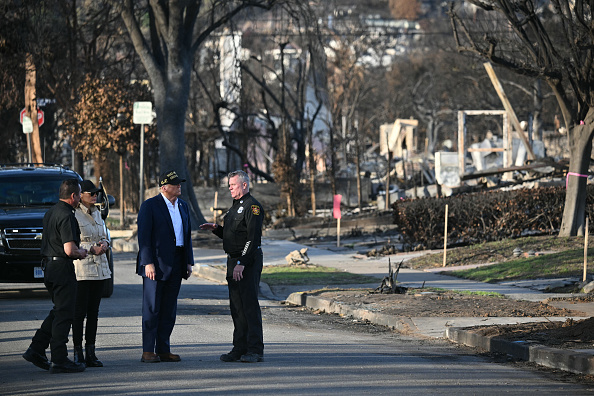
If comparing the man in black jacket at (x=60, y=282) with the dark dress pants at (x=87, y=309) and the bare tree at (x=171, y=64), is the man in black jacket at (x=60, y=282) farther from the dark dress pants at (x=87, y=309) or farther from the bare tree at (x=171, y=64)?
the bare tree at (x=171, y=64)

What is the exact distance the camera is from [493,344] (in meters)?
9.93

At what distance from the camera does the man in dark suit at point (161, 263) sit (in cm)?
898

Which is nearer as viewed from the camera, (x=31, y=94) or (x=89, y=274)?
(x=89, y=274)

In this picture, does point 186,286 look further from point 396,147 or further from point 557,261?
point 396,147

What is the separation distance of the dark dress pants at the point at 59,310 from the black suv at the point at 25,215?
430 cm

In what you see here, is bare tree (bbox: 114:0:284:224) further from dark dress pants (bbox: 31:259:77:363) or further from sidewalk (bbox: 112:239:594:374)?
dark dress pants (bbox: 31:259:77:363)

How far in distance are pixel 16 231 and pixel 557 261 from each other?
9115mm

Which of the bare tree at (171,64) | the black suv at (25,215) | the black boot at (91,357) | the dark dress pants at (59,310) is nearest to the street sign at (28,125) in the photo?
the bare tree at (171,64)

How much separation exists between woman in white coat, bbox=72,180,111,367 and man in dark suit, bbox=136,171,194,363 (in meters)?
0.40

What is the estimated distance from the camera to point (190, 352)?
9.62 metres

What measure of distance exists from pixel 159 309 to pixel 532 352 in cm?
372

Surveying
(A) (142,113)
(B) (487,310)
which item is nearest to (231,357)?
(B) (487,310)

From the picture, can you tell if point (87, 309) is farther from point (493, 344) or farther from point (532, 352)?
point (532, 352)

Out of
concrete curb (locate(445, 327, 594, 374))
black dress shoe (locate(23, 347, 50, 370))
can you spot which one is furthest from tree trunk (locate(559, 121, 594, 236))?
black dress shoe (locate(23, 347, 50, 370))
